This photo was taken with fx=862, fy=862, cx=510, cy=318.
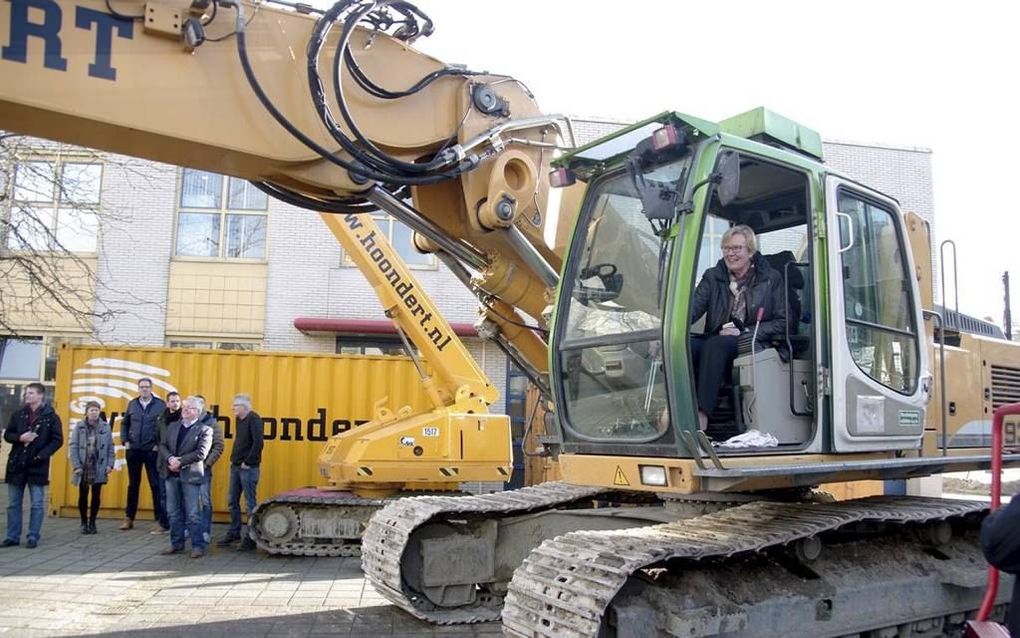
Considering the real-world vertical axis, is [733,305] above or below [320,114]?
below

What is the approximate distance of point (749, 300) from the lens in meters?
4.76

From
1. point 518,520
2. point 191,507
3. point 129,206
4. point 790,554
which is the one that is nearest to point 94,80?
point 518,520

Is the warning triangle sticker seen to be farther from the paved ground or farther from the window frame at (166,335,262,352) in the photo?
the window frame at (166,335,262,352)

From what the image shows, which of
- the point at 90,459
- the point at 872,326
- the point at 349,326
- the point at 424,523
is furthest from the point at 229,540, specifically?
the point at 872,326

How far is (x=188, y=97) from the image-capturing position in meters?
4.22

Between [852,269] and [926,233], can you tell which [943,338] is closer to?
[926,233]

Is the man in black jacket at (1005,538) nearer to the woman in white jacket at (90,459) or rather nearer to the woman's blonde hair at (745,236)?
the woman's blonde hair at (745,236)

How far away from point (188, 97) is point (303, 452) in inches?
333

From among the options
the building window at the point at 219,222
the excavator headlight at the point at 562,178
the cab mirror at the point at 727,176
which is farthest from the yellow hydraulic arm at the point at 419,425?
the building window at the point at 219,222

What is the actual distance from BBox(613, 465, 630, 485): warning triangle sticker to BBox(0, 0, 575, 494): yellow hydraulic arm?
1.83 meters

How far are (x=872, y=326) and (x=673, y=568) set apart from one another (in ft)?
6.16

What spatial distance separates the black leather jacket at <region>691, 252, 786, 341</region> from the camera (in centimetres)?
468

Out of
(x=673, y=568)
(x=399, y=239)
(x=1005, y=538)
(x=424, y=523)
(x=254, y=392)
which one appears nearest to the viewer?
(x=1005, y=538)

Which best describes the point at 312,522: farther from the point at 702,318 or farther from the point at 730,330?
the point at 730,330
